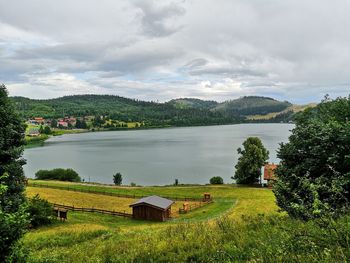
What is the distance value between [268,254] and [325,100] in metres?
32.8

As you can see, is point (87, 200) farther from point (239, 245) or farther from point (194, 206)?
point (239, 245)

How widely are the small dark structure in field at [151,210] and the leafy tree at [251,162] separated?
3040cm

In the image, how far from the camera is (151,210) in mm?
40000

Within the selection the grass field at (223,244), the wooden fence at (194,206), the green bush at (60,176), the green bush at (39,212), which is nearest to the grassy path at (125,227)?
the grass field at (223,244)

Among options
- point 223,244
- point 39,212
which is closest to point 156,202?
point 39,212

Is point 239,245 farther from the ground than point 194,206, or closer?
farther from the ground

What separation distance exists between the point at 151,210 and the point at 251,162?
1298 inches

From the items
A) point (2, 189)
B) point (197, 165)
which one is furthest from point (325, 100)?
point (197, 165)

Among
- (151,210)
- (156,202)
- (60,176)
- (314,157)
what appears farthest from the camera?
(60,176)

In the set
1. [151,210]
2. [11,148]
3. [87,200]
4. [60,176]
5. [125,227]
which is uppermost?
[11,148]

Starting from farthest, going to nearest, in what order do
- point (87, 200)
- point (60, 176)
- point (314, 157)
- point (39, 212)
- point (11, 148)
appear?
point (60, 176)
point (87, 200)
point (39, 212)
point (11, 148)
point (314, 157)

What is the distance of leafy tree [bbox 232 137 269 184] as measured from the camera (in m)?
66.6

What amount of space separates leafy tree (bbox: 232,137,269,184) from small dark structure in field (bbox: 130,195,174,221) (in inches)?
1197

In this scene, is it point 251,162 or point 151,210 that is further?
point 251,162
